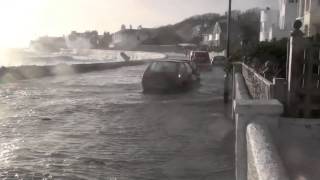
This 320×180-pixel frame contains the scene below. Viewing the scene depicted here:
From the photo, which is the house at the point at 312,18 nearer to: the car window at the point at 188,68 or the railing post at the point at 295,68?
the car window at the point at 188,68

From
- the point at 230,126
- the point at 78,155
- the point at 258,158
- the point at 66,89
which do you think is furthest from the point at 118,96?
the point at 258,158

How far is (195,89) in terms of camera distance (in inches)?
983

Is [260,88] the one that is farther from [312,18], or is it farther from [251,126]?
[312,18]

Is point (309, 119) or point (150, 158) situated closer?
point (309, 119)

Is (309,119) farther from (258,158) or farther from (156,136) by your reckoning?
(156,136)

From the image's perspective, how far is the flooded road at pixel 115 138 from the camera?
8922mm

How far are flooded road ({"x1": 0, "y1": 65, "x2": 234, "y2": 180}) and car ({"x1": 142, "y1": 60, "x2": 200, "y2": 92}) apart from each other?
1.33 metres

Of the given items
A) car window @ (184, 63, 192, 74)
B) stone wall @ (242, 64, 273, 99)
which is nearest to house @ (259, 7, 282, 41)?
car window @ (184, 63, 192, 74)

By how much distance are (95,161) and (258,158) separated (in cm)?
506

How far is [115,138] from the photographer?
1202cm

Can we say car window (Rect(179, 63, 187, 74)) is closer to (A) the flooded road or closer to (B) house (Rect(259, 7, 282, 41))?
(A) the flooded road

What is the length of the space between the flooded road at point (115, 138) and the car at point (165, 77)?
133cm

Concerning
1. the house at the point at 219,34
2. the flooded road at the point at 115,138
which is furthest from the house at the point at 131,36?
the flooded road at the point at 115,138

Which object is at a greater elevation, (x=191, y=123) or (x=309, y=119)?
(x=309, y=119)
